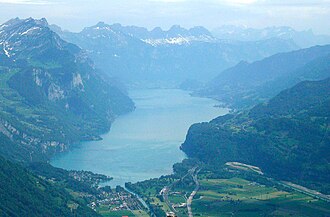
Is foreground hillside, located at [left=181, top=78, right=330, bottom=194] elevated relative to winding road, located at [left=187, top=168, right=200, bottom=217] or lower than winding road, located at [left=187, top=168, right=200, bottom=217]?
elevated

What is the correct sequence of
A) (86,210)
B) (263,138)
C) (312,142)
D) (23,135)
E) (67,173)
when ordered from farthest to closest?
(23,135) < (263,138) < (312,142) < (67,173) < (86,210)

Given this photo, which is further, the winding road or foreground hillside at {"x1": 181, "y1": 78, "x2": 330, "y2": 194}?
foreground hillside at {"x1": 181, "y1": 78, "x2": 330, "y2": 194}

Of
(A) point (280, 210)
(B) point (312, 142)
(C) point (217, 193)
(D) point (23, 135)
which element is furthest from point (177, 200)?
(D) point (23, 135)

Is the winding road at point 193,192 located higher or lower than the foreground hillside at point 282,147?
lower

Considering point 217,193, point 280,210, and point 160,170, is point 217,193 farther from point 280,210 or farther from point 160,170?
point 160,170

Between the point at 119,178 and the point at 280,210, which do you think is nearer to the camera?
the point at 280,210

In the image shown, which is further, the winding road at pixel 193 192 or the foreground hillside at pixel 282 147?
the foreground hillside at pixel 282 147

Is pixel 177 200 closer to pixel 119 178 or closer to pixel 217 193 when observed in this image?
pixel 217 193

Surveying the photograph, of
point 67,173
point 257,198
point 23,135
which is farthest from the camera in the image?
point 23,135

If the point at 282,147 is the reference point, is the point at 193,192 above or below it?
below

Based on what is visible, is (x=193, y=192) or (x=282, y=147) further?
(x=282, y=147)
